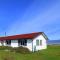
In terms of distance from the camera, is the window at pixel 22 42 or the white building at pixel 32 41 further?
the window at pixel 22 42

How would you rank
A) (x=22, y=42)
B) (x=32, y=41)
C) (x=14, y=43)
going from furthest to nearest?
(x=14, y=43)
(x=22, y=42)
(x=32, y=41)

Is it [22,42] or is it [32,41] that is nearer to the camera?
[32,41]

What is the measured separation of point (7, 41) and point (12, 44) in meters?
3.40

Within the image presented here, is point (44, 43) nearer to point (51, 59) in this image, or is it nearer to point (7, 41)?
point (7, 41)

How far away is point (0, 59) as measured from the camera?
23.5 meters

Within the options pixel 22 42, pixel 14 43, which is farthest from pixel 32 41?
pixel 14 43

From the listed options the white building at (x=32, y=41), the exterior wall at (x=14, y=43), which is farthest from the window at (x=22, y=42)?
the exterior wall at (x=14, y=43)

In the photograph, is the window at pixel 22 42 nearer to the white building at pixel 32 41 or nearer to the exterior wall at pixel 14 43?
the white building at pixel 32 41

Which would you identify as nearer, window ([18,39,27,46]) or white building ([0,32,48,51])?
white building ([0,32,48,51])

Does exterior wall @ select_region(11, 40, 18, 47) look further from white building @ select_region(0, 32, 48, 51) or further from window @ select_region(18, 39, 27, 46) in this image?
window @ select_region(18, 39, 27, 46)

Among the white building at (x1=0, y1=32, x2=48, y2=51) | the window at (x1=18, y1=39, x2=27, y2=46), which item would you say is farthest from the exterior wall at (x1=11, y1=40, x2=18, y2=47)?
the window at (x1=18, y1=39, x2=27, y2=46)

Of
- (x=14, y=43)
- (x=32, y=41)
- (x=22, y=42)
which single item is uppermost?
(x=32, y=41)

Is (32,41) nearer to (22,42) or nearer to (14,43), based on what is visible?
(22,42)

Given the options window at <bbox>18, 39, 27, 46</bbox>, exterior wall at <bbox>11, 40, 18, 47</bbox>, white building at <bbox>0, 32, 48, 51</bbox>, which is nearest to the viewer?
white building at <bbox>0, 32, 48, 51</bbox>
